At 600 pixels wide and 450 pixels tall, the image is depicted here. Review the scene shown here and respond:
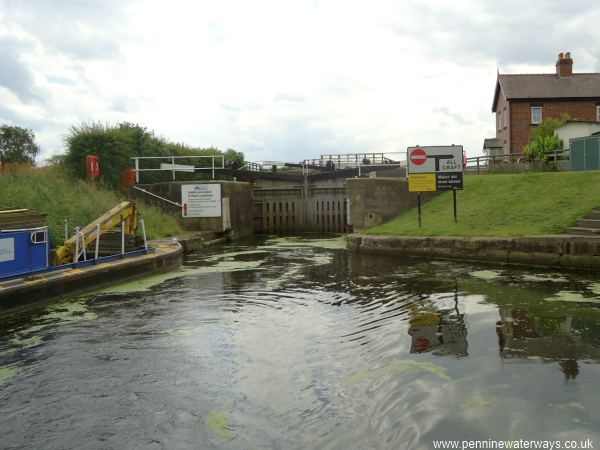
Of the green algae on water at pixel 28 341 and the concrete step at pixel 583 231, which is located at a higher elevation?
the concrete step at pixel 583 231

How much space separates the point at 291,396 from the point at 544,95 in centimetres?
3260

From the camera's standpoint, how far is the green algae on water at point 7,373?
5.46 m

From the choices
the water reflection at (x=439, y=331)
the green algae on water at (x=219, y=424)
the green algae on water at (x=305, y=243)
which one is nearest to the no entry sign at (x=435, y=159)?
the green algae on water at (x=305, y=243)

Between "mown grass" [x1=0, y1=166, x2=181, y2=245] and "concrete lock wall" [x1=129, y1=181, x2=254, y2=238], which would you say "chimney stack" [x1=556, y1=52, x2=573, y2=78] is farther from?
"mown grass" [x1=0, y1=166, x2=181, y2=245]

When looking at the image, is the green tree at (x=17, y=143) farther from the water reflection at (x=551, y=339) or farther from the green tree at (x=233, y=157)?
the water reflection at (x=551, y=339)

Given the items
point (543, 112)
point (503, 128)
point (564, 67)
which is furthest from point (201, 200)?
point (564, 67)

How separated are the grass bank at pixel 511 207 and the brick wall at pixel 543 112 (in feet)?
47.6

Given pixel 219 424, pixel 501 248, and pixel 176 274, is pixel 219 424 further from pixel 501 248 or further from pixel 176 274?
pixel 501 248

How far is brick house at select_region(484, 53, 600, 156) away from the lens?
31.9 m

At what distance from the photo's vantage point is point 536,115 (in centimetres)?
3231

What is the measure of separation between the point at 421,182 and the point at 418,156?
857 millimetres

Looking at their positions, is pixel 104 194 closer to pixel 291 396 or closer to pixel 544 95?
pixel 291 396

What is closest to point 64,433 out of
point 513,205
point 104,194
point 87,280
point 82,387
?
point 82,387

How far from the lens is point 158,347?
6.41 m
